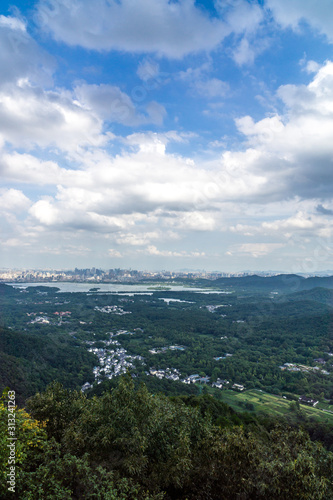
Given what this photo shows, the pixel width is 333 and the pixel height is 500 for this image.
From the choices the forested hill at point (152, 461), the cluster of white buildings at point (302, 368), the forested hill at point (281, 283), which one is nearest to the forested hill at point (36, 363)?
the forested hill at point (152, 461)

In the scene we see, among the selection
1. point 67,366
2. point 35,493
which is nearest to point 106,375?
point 67,366

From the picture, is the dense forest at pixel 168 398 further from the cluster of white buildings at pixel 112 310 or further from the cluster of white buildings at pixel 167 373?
the cluster of white buildings at pixel 112 310

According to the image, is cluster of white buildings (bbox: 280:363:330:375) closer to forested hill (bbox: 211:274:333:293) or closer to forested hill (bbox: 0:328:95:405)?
forested hill (bbox: 0:328:95:405)

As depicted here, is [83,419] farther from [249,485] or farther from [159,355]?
[159,355]

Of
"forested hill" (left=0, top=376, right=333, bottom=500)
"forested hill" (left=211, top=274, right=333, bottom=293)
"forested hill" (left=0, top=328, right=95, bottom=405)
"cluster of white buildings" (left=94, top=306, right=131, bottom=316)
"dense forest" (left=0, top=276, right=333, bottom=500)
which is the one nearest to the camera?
"forested hill" (left=0, top=376, right=333, bottom=500)

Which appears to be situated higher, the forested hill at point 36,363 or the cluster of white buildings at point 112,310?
the forested hill at point 36,363

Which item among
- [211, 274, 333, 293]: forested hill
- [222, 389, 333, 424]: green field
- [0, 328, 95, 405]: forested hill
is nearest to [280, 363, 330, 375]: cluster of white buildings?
[222, 389, 333, 424]: green field

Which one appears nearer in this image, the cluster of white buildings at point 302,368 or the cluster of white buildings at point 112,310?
the cluster of white buildings at point 302,368

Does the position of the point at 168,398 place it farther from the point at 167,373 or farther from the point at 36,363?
the point at 36,363
